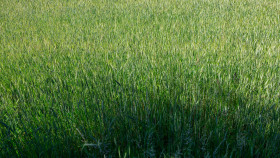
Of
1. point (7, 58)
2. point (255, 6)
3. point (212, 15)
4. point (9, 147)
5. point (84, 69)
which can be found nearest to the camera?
point (9, 147)

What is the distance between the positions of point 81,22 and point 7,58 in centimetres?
209

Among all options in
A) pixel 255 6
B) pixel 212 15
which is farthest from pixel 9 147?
pixel 255 6

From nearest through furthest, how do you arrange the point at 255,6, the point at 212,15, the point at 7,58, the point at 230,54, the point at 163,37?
the point at 230,54, the point at 7,58, the point at 163,37, the point at 212,15, the point at 255,6

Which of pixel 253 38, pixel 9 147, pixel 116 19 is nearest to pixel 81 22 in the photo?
pixel 116 19

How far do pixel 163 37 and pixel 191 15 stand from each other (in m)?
1.86

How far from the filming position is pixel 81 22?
5.20 meters

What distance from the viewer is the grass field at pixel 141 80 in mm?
1558

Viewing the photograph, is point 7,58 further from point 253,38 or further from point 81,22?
point 253,38

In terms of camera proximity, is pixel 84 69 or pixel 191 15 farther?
pixel 191 15

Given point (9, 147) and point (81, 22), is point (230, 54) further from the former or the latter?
point (81, 22)

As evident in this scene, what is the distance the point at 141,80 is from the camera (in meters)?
2.25

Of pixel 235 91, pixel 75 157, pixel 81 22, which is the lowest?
pixel 75 157

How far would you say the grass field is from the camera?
156 centimetres

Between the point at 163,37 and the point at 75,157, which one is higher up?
the point at 163,37
